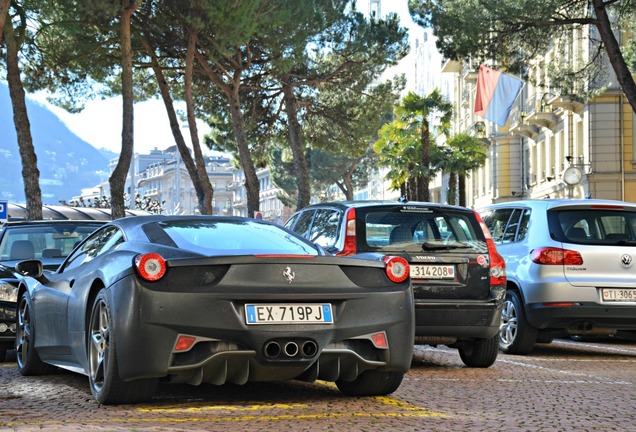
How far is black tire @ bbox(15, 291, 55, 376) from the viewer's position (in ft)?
32.0

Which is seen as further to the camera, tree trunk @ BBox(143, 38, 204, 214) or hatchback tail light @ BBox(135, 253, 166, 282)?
tree trunk @ BBox(143, 38, 204, 214)

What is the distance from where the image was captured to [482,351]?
11.1 m

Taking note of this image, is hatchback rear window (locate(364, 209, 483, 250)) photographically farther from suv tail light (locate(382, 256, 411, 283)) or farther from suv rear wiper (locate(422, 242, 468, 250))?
suv tail light (locate(382, 256, 411, 283))

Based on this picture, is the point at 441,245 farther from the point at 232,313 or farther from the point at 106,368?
the point at 106,368

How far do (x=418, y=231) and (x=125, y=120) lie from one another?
24.2m

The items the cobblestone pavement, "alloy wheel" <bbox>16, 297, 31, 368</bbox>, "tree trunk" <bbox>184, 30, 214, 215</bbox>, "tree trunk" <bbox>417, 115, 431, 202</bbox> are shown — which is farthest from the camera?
"tree trunk" <bbox>417, 115, 431, 202</bbox>

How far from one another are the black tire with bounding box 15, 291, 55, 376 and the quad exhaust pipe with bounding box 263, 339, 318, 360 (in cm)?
312

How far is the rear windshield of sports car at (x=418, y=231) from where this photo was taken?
10.9 meters

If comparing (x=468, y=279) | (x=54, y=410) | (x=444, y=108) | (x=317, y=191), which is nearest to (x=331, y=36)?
(x=444, y=108)

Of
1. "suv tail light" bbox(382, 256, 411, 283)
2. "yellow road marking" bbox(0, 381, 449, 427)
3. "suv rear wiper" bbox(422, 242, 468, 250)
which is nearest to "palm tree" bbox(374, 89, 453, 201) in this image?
"suv rear wiper" bbox(422, 242, 468, 250)

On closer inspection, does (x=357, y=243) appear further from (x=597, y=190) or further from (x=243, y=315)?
(x=597, y=190)

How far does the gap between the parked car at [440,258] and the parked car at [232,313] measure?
8.94ft

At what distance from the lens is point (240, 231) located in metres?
8.14

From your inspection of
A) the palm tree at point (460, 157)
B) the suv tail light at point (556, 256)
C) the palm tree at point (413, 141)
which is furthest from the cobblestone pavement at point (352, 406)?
the palm tree at point (460, 157)
